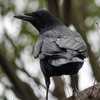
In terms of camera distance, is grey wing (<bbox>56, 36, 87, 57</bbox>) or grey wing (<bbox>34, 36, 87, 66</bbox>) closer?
grey wing (<bbox>34, 36, 87, 66</bbox>)

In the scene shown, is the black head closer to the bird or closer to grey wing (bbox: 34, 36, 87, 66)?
the bird

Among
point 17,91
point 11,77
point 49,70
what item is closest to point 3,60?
point 11,77

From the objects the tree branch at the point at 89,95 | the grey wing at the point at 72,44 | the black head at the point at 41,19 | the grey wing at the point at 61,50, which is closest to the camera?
the tree branch at the point at 89,95

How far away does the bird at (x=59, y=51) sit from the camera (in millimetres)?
4076

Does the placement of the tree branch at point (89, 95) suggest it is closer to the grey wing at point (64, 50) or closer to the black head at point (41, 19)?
the grey wing at point (64, 50)

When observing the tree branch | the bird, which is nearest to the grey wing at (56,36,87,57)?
the bird

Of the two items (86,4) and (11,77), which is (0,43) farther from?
(86,4)

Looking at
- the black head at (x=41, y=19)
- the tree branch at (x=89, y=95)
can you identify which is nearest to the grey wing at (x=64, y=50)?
the tree branch at (x=89, y=95)

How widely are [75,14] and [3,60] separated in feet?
12.2

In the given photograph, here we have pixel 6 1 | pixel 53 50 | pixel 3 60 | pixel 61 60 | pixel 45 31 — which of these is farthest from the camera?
pixel 6 1

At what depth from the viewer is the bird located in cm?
408

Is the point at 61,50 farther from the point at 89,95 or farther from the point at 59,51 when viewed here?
the point at 89,95

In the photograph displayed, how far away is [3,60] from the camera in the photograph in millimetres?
7824

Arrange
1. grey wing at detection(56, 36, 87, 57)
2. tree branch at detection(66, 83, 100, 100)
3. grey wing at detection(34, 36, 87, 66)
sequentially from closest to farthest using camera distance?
tree branch at detection(66, 83, 100, 100) < grey wing at detection(34, 36, 87, 66) < grey wing at detection(56, 36, 87, 57)
